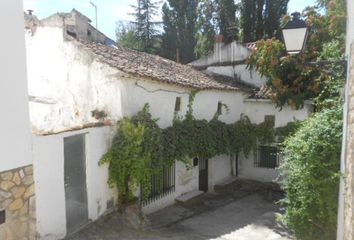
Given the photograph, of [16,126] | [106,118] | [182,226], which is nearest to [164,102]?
[106,118]

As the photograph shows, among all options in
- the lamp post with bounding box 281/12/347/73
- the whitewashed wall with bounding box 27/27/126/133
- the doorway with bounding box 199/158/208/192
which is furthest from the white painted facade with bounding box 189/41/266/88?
the lamp post with bounding box 281/12/347/73

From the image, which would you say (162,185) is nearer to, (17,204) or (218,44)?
(17,204)

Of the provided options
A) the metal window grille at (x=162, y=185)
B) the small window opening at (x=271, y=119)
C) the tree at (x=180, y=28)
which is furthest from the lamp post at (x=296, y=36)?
the tree at (x=180, y=28)

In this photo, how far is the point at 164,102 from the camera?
13.0 meters

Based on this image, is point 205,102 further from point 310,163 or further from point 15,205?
point 15,205

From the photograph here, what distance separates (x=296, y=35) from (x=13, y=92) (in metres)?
4.85

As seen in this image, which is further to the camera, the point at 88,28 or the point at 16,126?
the point at 88,28

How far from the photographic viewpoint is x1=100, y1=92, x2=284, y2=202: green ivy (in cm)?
1049

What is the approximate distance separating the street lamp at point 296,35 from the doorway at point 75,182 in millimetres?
5832

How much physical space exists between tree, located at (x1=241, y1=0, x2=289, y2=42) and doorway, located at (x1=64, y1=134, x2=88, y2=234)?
61.1ft

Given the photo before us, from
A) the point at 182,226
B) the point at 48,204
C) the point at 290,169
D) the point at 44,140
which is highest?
the point at 44,140

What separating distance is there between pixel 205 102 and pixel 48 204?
28.4ft

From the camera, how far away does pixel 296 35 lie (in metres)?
6.37

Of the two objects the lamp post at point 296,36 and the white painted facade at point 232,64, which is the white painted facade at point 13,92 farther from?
the white painted facade at point 232,64
